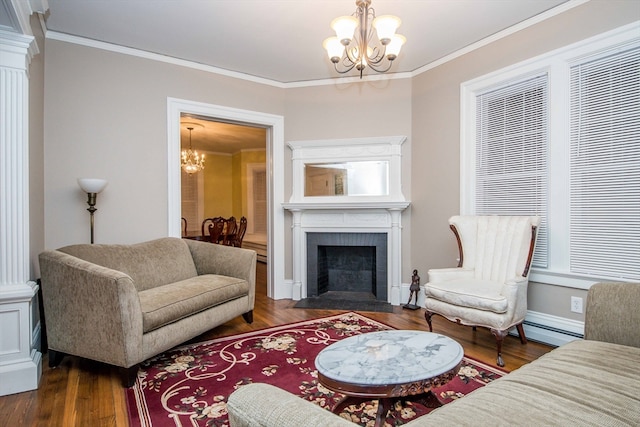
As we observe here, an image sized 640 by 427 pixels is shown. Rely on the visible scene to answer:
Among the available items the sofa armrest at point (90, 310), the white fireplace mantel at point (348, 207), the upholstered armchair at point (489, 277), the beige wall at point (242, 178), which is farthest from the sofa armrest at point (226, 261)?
the beige wall at point (242, 178)

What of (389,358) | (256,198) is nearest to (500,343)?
(389,358)

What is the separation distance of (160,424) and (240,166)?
6.86m

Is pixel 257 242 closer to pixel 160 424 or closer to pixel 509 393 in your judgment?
pixel 160 424

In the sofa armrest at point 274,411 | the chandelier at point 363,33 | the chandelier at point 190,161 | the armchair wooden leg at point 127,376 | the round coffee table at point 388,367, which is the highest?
the chandelier at point 363,33

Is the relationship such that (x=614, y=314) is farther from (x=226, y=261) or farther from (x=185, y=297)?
(x=226, y=261)

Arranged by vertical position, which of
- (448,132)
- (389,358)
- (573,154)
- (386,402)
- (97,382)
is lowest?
(97,382)

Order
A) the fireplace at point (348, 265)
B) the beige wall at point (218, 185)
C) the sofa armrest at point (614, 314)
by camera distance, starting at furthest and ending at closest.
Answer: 1. the beige wall at point (218, 185)
2. the fireplace at point (348, 265)
3. the sofa armrest at point (614, 314)

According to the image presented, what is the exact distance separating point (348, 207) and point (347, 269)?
2.91ft

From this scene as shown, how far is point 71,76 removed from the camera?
3.14 m

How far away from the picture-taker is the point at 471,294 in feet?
8.50

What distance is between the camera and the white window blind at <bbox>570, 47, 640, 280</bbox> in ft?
8.09

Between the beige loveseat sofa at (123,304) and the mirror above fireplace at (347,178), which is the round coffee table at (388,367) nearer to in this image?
the beige loveseat sofa at (123,304)

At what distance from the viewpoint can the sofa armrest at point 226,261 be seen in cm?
328

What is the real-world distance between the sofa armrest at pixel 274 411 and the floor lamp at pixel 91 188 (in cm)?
281
